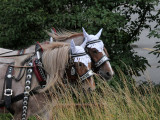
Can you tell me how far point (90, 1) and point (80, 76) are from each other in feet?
9.59

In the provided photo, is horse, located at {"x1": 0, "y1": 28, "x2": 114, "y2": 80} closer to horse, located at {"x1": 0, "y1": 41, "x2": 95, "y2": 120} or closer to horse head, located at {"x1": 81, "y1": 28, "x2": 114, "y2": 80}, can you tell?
horse head, located at {"x1": 81, "y1": 28, "x2": 114, "y2": 80}

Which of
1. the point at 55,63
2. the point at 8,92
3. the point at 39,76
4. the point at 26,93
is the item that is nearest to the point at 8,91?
the point at 8,92

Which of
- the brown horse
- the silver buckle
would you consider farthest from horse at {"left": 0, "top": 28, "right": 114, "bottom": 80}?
the silver buckle

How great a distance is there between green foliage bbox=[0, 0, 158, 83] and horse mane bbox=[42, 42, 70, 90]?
2.12 meters

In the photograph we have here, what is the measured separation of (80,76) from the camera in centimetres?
439

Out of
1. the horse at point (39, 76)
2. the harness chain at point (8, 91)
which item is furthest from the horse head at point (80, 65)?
the harness chain at point (8, 91)

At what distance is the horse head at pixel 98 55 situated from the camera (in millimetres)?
4934

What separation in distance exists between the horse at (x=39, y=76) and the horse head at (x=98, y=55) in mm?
557

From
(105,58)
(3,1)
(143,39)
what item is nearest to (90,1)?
(3,1)

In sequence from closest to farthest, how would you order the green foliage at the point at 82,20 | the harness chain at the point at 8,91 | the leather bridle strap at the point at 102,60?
1. the harness chain at the point at 8,91
2. the leather bridle strap at the point at 102,60
3. the green foliage at the point at 82,20

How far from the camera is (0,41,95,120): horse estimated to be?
14.0 ft

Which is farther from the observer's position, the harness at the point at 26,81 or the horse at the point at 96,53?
the horse at the point at 96,53

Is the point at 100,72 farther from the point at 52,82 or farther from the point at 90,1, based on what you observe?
the point at 90,1

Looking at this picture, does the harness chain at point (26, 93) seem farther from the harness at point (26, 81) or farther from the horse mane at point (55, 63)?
the horse mane at point (55, 63)
